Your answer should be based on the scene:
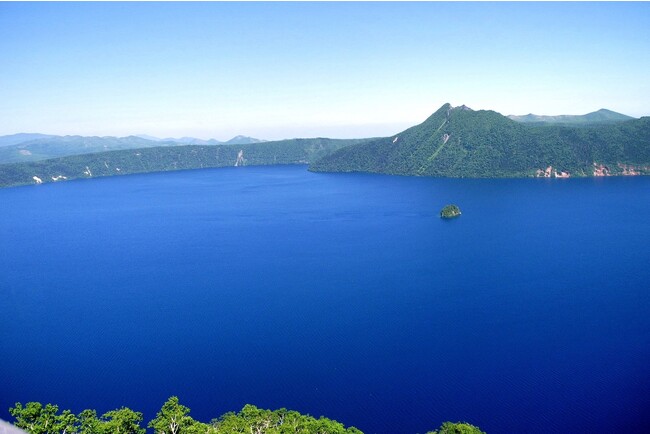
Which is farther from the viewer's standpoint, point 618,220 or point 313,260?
point 618,220

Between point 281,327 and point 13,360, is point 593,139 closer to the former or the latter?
point 281,327

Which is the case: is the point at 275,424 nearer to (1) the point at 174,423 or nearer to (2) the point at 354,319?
(1) the point at 174,423

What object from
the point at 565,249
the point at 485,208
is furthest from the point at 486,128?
the point at 565,249

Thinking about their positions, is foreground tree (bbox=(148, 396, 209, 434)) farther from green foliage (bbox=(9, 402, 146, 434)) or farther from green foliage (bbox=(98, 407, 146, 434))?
green foliage (bbox=(9, 402, 146, 434))

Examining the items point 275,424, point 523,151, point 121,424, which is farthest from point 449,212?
point 523,151

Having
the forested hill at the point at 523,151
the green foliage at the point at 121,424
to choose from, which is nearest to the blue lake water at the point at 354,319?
the green foliage at the point at 121,424

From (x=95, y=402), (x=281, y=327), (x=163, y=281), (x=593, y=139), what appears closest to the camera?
(x=95, y=402)
